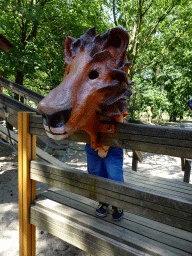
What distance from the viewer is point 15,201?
11.9 ft

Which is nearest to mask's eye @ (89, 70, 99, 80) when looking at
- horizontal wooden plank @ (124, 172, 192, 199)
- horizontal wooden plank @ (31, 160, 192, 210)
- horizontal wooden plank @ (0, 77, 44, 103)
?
horizontal wooden plank @ (31, 160, 192, 210)

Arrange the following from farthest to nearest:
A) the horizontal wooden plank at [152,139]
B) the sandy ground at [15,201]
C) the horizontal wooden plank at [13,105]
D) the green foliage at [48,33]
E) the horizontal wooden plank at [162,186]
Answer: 1. the green foliage at [48,33]
2. the horizontal wooden plank at [13,105]
3. the horizontal wooden plank at [162,186]
4. the sandy ground at [15,201]
5. the horizontal wooden plank at [152,139]

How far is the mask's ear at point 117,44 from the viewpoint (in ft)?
4.67

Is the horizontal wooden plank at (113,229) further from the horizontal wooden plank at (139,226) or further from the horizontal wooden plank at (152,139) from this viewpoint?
the horizontal wooden plank at (152,139)

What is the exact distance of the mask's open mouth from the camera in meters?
1.23

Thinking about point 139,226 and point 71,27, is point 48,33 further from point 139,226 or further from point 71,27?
point 139,226

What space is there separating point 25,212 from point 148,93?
15.2 m

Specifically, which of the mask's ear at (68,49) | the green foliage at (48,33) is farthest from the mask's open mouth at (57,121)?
the green foliage at (48,33)

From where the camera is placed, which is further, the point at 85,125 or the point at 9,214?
the point at 9,214

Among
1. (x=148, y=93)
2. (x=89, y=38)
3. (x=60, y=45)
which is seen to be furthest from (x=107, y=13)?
(x=148, y=93)

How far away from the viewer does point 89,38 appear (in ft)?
4.96

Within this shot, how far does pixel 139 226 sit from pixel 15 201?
279 centimetres

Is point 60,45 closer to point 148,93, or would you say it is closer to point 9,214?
point 9,214

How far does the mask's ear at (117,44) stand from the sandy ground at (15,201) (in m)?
2.47
